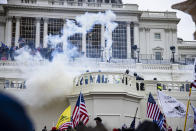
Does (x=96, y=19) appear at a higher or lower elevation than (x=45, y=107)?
higher

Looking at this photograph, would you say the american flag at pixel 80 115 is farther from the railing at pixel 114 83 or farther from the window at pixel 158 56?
the window at pixel 158 56

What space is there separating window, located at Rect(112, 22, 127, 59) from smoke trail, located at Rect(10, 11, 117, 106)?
0.57m

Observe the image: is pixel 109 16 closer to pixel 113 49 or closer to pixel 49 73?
pixel 113 49

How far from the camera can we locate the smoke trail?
17.6 metres

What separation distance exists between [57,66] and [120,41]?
96.0 ft

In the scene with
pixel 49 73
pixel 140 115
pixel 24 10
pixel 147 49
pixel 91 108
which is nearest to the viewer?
pixel 91 108

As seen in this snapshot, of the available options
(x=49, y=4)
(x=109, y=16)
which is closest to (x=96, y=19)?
(x=109, y=16)

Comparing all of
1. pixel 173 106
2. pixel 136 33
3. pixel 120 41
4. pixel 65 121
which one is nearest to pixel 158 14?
pixel 136 33

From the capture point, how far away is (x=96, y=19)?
159 feet

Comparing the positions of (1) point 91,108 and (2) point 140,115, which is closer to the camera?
(1) point 91,108

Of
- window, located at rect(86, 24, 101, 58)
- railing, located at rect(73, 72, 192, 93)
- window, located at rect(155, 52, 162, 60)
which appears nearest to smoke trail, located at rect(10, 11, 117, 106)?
window, located at rect(86, 24, 101, 58)

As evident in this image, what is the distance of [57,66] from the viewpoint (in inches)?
813

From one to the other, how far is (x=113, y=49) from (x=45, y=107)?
1257 inches

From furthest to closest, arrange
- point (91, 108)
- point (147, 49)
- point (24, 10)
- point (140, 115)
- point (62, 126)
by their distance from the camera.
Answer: point (147, 49), point (24, 10), point (140, 115), point (91, 108), point (62, 126)
